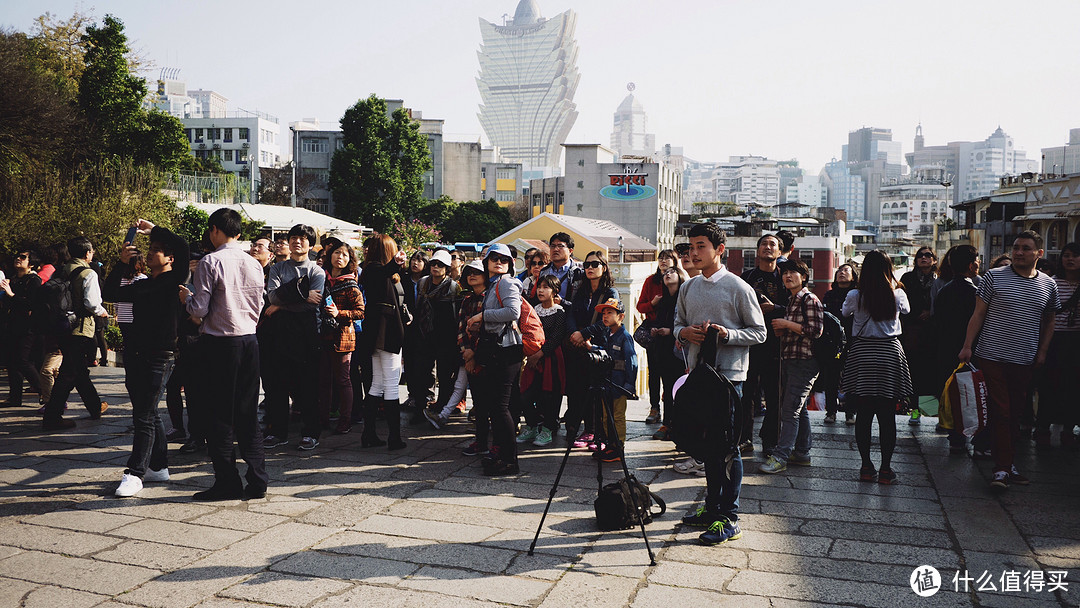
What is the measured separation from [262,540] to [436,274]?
3230 mm

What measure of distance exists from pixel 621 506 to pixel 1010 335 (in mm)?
2971

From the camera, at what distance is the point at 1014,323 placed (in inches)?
202

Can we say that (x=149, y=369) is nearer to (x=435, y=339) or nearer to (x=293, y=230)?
(x=293, y=230)

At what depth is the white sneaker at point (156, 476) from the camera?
524cm

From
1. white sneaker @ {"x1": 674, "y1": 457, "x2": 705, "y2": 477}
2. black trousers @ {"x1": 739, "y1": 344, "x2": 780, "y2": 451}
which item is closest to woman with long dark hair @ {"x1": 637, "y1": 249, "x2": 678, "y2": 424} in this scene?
black trousers @ {"x1": 739, "y1": 344, "x2": 780, "y2": 451}

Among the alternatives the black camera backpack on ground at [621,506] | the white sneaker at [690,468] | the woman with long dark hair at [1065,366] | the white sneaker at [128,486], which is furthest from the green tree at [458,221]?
the black camera backpack on ground at [621,506]

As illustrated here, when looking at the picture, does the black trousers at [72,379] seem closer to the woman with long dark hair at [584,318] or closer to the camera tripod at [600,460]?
the woman with long dark hair at [584,318]

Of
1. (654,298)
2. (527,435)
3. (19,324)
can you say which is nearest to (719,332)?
(654,298)

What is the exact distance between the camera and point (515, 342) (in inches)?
216

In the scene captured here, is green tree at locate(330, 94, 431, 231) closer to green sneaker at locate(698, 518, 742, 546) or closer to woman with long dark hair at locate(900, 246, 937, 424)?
woman with long dark hair at locate(900, 246, 937, 424)

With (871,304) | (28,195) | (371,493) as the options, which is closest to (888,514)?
(871,304)

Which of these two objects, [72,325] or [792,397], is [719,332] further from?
[72,325]

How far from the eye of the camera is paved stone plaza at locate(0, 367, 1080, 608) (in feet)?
11.5

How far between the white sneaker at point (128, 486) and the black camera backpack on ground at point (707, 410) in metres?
3.48
